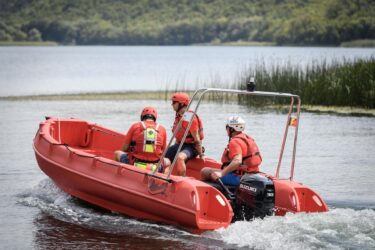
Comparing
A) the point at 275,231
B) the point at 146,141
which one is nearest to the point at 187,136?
the point at 146,141

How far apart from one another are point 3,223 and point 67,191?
1.38 meters

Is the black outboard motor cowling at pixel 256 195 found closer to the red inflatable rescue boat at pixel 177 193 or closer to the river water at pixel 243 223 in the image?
the red inflatable rescue boat at pixel 177 193

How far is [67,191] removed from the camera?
12.5 m

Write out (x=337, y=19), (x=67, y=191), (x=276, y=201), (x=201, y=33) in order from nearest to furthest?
1. (x=276, y=201)
2. (x=67, y=191)
3. (x=337, y=19)
4. (x=201, y=33)

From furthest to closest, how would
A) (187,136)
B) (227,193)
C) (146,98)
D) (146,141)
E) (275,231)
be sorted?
(146,98) < (187,136) < (146,141) < (227,193) < (275,231)

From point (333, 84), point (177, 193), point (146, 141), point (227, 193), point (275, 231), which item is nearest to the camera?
point (275, 231)

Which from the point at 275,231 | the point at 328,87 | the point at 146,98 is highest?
the point at 328,87

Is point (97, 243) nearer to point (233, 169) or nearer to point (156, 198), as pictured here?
point (156, 198)

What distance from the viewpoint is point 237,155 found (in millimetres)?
10289

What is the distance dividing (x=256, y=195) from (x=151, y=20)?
139 metres

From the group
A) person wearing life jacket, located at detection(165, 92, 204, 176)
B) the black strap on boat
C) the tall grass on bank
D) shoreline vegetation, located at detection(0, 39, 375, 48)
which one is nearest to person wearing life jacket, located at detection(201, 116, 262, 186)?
the black strap on boat

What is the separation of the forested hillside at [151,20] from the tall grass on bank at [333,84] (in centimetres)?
9102

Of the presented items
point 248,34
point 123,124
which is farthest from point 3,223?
point 248,34

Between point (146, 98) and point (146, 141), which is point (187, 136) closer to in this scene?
point (146, 141)
